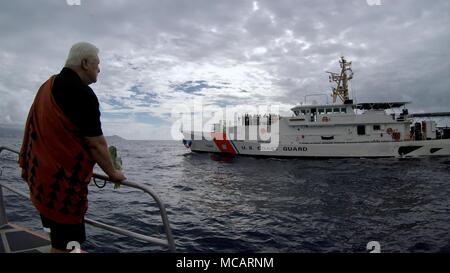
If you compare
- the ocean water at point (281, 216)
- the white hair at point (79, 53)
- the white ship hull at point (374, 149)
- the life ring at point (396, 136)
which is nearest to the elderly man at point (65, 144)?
the white hair at point (79, 53)

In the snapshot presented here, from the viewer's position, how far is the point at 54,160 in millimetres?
1822

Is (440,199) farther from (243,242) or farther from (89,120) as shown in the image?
(89,120)

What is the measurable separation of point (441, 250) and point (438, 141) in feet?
76.4

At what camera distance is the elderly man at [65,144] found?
1.80 meters

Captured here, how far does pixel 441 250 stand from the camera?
5035 mm

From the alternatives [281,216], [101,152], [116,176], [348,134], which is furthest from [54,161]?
[348,134]

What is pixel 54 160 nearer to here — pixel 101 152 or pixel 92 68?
pixel 101 152

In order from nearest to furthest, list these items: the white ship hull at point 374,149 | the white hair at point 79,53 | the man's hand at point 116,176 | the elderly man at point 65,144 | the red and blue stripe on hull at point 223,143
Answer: the elderly man at point 65,144 → the white hair at point 79,53 → the man's hand at point 116,176 → the white ship hull at point 374,149 → the red and blue stripe on hull at point 223,143

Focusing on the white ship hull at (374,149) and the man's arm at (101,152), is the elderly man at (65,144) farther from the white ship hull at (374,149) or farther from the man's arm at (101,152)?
the white ship hull at (374,149)

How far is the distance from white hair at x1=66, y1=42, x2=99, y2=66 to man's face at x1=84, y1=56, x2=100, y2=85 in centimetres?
3

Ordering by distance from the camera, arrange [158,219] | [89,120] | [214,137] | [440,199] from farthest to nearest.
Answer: [214,137] < [440,199] < [158,219] < [89,120]
